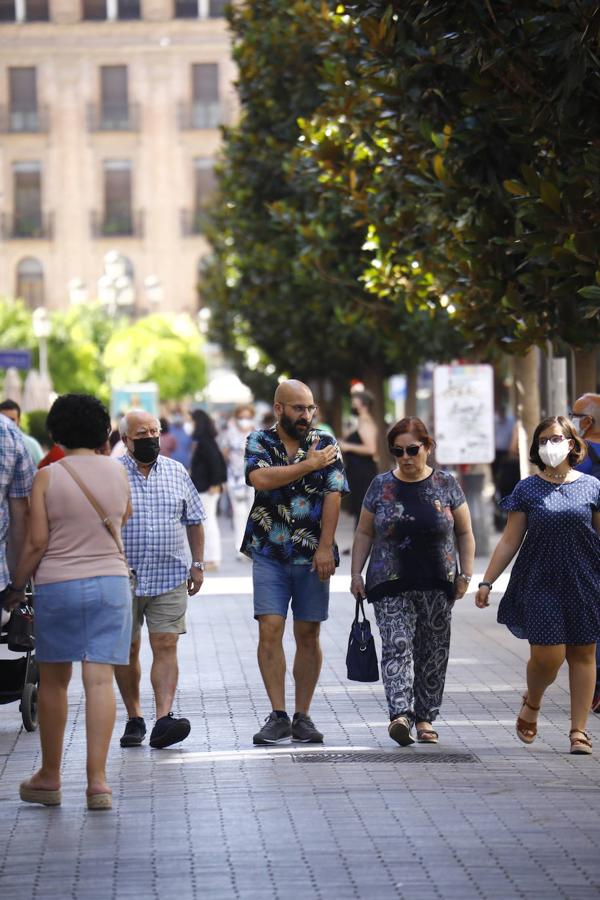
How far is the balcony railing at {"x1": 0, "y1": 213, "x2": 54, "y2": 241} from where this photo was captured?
83.5 meters

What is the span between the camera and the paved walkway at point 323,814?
21.7 ft

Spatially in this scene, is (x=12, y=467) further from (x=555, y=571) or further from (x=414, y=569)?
(x=555, y=571)

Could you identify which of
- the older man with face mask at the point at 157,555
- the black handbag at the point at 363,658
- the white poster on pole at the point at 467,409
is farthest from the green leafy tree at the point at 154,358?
the black handbag at the point at 363,658

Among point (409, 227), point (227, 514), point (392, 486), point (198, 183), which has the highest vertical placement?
point (198, 183)

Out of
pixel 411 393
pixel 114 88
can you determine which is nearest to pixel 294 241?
pixel 411 393

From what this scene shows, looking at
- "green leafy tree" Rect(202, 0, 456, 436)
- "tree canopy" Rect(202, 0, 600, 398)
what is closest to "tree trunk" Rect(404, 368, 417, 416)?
"green leafy tree" Rect(202, 0, 456, 436)

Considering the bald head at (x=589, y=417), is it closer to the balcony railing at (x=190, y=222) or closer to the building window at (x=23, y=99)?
the balcony railing at (x=190, y=222)

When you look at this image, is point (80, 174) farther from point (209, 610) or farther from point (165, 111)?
point (209, 610)

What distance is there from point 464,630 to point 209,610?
2.64 m

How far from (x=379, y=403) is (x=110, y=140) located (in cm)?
5446

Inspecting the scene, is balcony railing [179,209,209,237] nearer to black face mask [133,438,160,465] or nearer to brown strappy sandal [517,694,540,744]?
black face mask [133,438,160,465]

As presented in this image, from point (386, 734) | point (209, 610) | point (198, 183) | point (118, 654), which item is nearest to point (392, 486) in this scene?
point (386, 734)

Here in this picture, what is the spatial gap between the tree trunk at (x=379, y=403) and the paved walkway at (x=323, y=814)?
19884 mm

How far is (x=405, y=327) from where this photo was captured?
28125mm
